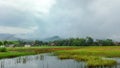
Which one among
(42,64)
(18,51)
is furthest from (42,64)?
(18,51)

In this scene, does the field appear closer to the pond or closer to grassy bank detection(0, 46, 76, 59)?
grassy bank detection(0, 46, 76, 59)

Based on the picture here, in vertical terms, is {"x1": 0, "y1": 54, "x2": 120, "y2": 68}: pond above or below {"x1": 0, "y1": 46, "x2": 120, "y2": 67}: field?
below

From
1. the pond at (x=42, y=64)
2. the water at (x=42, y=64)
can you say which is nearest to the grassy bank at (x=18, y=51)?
the pond at (x=42, y=64)

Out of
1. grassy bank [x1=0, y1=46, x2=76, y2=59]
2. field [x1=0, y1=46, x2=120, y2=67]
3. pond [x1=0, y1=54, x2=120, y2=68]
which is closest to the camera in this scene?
pond [x1=0, y1=54, x2=120, y2=68]

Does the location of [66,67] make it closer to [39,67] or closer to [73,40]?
[39,67]

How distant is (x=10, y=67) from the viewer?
53281mm

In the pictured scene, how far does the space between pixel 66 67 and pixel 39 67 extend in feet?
18.3

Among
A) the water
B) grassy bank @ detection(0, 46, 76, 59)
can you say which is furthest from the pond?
grassy bank @ detection(0, 46, 76, 59)

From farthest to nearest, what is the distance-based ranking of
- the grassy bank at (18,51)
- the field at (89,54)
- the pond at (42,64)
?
1. the grassy bank at (18,51)
2. the field at (89,54)
3. the pond at (42,64)

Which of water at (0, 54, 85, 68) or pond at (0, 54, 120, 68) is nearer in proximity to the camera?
pond at (0, 54, 120, 68)

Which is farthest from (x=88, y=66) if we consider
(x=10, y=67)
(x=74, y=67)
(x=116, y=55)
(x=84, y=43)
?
(x=84, y=43)

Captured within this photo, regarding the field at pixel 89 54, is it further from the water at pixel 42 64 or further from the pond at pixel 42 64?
the water at pixel 42 64

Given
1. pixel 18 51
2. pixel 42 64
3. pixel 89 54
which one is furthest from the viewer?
pixel 18 51

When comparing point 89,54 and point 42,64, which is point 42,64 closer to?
point 42,64
